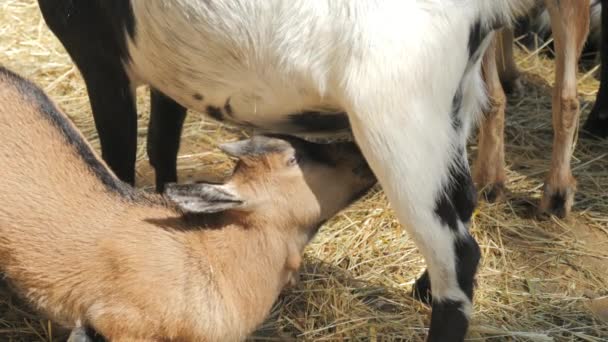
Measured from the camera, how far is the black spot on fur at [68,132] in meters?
3.32

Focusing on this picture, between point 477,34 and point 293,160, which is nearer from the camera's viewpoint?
point 477,34

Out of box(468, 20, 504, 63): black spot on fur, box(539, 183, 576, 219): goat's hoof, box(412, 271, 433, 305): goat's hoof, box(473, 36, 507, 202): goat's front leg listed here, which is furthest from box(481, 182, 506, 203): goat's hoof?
box(468, 20, 504, 63): black spot on fur

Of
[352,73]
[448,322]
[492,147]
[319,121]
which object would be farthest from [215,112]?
[492,147]

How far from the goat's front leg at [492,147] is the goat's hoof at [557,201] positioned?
0.23 m

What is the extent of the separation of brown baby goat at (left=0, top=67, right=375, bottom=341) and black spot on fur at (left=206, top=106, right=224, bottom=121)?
0.34m

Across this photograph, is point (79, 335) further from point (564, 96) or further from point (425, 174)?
point (564, 96)

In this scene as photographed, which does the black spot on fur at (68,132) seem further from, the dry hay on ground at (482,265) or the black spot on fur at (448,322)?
the black spot on fur at (448,322)

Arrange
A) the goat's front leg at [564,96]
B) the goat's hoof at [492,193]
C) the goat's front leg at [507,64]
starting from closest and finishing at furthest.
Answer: the goat's front leg at [564,96], the goat's hoof at [492,193], the goat's front leg at [507,64]

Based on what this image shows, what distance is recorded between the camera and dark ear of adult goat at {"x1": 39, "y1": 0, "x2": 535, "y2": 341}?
2.94 meters

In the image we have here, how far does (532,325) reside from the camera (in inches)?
158

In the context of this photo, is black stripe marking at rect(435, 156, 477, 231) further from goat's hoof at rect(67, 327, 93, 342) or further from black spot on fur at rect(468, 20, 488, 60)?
goat's hoof at rect(67, 327, 93, 342)

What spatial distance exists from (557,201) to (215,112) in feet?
6.53

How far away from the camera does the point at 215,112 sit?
3588 millimetres

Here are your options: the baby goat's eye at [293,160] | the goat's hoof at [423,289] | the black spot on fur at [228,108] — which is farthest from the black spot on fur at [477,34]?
the goat's hoof at [423,289]
